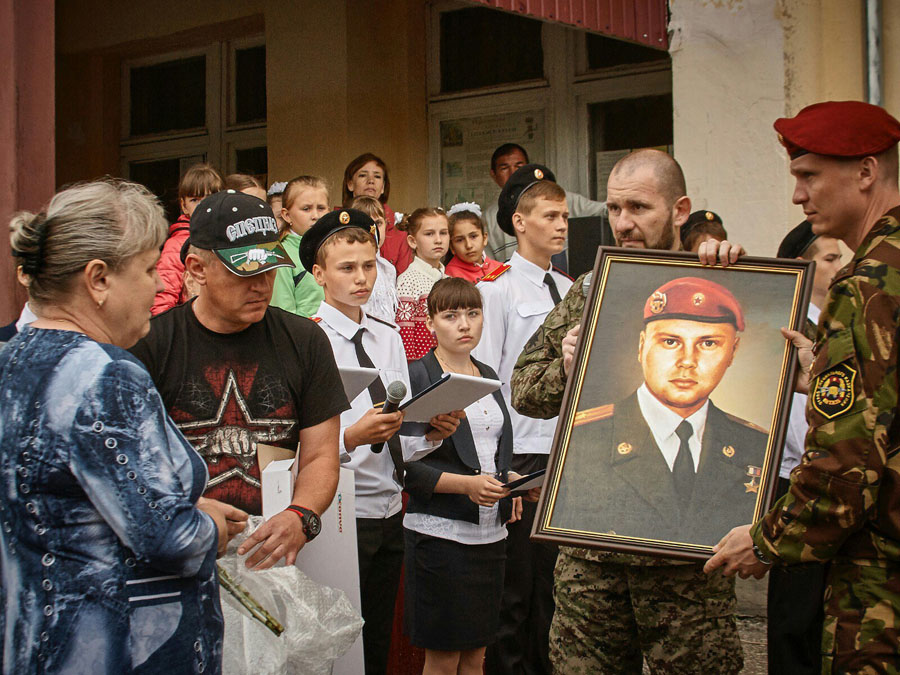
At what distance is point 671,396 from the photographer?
3117 mm

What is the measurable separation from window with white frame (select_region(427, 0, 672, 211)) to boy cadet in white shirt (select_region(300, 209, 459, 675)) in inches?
191

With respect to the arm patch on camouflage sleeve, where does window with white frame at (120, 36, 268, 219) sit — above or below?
above

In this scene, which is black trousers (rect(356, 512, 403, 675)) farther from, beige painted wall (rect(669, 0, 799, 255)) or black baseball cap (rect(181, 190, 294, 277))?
beige painted wall (rect(669, 0, 799, 255))

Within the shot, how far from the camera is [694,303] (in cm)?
318

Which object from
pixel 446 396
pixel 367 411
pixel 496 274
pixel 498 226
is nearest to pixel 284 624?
pixel 446 396

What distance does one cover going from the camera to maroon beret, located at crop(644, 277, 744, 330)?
10.3ft

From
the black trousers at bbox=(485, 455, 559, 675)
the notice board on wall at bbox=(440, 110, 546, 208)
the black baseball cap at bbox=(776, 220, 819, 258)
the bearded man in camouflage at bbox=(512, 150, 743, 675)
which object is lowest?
the black trousers at bbox=(485, 455, 559, 675)

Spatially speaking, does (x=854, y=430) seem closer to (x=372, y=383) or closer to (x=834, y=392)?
(x=834, y=392)

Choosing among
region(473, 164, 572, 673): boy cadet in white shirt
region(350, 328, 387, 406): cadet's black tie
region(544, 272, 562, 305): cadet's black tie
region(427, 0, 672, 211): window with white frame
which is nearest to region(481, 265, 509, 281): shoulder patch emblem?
region(473, 164, 572, 673): boy cadet in white shirt

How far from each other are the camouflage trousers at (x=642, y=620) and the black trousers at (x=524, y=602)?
4.67 feet

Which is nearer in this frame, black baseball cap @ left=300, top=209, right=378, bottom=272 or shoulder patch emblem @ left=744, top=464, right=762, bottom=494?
shoulder patch emblem @ left=744, top=464, right=762, bottom=494

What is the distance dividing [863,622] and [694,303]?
106cm

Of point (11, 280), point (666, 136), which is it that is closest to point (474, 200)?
point (666, 136)

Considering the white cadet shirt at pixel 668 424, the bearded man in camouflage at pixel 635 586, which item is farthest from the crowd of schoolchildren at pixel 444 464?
the white cadet shirt at pixel 668 424
